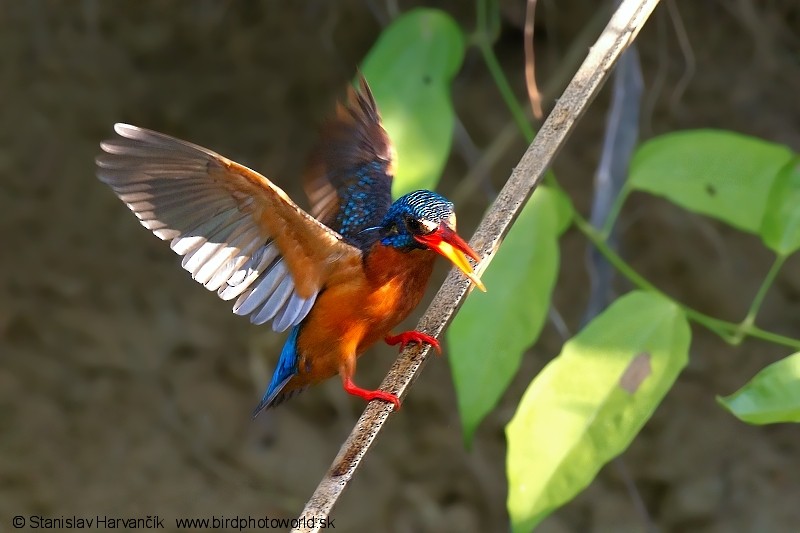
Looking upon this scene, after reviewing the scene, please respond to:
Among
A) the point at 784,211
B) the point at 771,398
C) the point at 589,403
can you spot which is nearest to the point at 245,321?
the point at 589,403

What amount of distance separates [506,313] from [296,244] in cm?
43

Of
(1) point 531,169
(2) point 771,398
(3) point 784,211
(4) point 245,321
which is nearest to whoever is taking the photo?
(2) point 771,398

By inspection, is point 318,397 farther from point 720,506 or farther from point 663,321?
point 663,321

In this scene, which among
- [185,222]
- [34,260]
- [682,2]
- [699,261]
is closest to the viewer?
[185,222]

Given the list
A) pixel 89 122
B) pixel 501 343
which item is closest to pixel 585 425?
pixel 501 343

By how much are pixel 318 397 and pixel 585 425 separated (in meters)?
1.73

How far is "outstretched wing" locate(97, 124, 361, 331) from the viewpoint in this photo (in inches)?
63.2

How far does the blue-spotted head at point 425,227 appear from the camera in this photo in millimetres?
1688

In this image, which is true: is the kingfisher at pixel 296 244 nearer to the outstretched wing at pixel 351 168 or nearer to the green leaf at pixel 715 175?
the outstretched wing at pixel 351 168

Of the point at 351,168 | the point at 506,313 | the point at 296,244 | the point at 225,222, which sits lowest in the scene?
the point at 506,313

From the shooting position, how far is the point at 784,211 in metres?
1.75

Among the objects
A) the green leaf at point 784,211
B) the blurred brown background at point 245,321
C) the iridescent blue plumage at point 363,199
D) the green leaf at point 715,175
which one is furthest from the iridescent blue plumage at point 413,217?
the blurred brown background at point 245,321

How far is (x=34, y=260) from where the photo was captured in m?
3.16

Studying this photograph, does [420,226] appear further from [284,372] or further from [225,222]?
[284,372]
